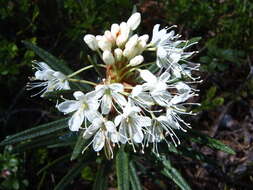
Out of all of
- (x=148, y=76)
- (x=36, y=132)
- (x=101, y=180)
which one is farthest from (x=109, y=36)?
(x=101, y=180)

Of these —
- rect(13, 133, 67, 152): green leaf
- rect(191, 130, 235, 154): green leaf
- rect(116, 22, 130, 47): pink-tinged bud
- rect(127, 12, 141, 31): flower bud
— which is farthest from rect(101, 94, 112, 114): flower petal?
rect(191, 130, 235, 154): green leaf

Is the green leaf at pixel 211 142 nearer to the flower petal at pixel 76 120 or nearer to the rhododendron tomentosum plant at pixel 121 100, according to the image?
the rhododendron tomentosum plant at pixel 121 100

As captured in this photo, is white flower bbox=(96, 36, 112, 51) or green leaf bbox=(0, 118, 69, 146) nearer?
white flower bbox=(96, 36, 112, 51)

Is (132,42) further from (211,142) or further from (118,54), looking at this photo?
(211,142)

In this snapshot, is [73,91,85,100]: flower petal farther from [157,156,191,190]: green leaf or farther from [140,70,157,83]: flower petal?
[157,156,191,190]: green leaf

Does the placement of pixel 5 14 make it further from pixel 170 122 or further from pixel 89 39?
pixel 170 122

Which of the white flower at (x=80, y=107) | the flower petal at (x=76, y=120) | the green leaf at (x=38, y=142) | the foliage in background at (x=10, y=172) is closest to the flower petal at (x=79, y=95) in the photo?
the white flower at (x=80, y=107)
